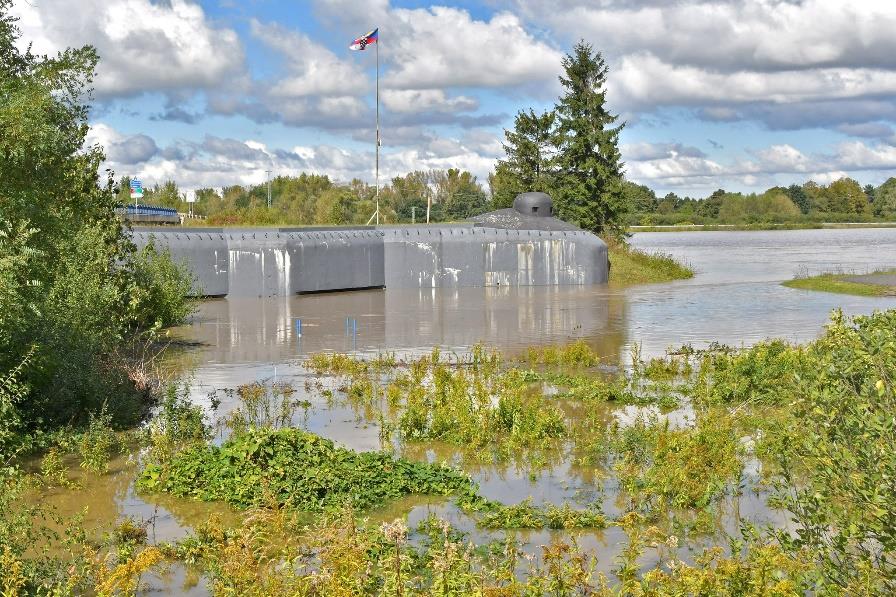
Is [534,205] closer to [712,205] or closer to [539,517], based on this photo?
[539,517]

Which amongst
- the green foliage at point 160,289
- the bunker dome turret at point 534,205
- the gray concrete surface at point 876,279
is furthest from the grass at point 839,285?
the green foliage at point 160,289

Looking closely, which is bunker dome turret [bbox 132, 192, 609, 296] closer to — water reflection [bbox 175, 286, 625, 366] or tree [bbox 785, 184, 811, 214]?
water reflection [bbox 175, 286, 625, 366]

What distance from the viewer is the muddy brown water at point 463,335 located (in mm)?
8883

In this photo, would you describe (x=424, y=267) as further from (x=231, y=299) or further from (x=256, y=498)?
(x=256, y=498)

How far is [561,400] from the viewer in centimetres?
1343

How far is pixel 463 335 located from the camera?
69.2ft

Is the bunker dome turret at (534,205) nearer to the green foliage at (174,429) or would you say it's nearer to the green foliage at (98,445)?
the green foliage at (174,429)

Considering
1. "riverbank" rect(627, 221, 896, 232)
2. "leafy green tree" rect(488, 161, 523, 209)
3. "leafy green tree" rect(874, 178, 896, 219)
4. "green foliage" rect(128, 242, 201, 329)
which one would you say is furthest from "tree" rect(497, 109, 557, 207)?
"leafy green tree" rect(874, 178, 896, 219)

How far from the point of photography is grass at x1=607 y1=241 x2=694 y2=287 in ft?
119

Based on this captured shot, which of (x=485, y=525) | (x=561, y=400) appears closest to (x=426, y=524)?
(x=485, y=525)

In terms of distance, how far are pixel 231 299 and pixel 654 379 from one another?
18154 mm

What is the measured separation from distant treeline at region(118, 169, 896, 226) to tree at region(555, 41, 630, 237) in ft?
2.80

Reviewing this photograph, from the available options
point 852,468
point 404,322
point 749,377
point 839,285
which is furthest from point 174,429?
point 839,285

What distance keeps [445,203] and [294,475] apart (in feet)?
239
